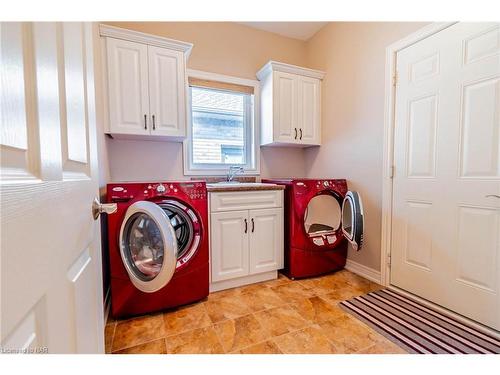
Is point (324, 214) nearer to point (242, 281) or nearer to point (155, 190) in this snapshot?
point (242, 281)

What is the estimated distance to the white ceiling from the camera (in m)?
2.65

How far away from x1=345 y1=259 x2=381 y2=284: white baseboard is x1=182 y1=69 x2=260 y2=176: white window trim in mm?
1493

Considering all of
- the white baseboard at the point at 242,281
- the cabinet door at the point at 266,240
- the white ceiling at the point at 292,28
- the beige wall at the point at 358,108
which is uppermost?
the white ceiling at the point at 292,28

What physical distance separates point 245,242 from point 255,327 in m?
0.71

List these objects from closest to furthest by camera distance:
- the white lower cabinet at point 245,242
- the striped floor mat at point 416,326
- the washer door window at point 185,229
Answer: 1. the striped floor mat at point 416,326
2. the washer door window at point 185,229
3. the white lower cabinet at point 245,242

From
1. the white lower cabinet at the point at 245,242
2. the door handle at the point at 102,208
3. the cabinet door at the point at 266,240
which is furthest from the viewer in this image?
the cabinet door at the point at 266,240

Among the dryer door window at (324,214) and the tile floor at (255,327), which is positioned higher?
the dryer door window at (324,214)

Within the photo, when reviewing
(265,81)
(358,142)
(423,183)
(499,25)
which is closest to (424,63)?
(499,25)

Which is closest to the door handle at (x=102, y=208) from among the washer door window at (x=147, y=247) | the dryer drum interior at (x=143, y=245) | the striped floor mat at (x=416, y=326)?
the washer door window at (x=147, y=247)

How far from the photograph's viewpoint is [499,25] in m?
1.39

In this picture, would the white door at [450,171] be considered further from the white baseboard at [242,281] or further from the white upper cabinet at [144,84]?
the white upper cabinet at [144,84]

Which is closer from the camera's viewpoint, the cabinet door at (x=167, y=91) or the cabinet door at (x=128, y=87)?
the cabinet door at (x=128, y=87)

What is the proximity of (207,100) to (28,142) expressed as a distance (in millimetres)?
2459

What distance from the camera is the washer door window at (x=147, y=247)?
4.02 ft
